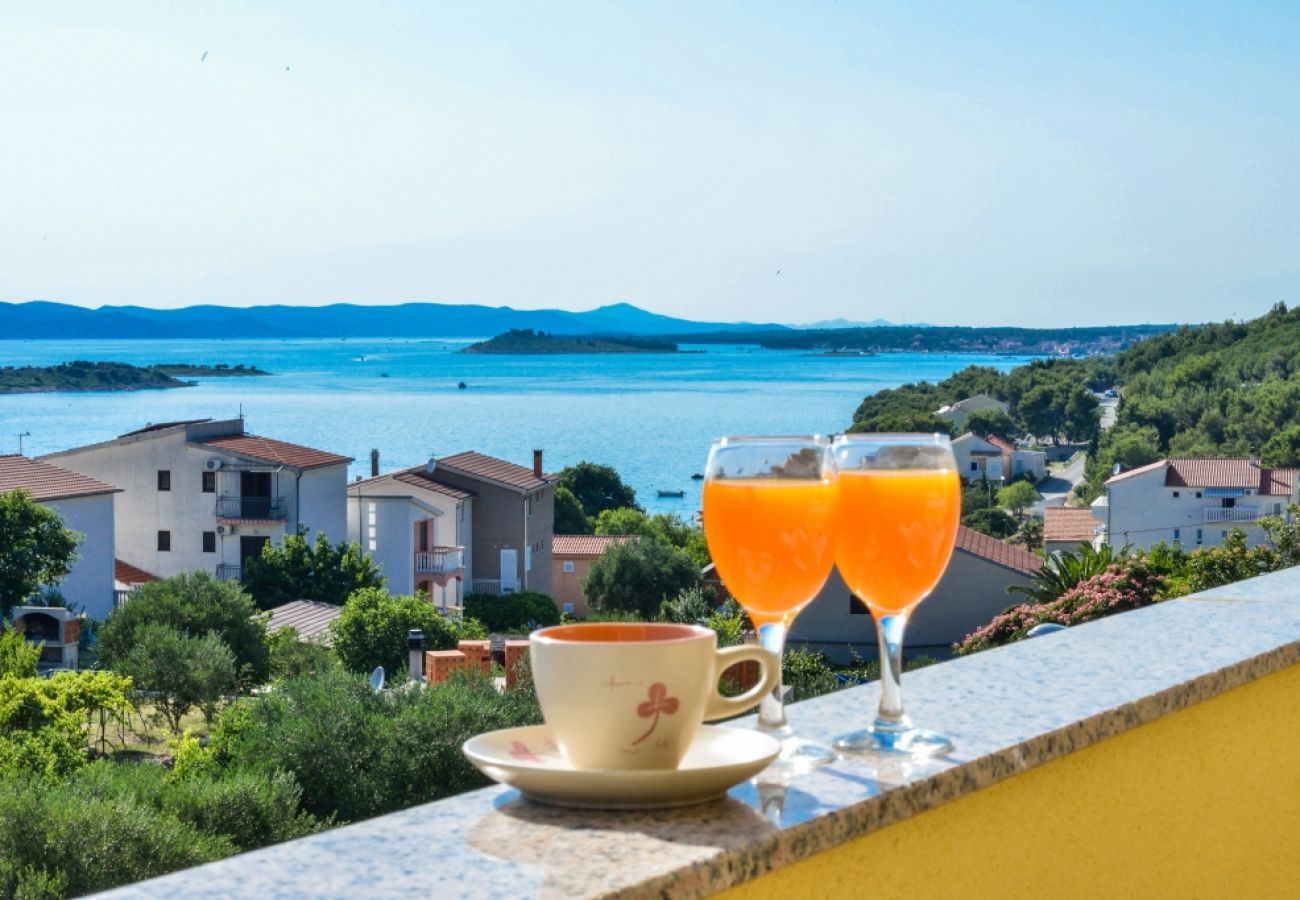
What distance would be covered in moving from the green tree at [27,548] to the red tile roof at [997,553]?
16.3 meters

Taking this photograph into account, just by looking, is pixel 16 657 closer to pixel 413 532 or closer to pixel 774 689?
pixel 413 532

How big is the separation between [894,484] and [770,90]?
55.8 metres

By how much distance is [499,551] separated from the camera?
128 feet

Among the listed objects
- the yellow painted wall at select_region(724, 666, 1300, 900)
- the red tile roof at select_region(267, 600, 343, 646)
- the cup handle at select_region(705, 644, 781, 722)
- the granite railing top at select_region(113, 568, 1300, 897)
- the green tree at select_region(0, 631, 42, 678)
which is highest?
the cup handle at select_region(705, 644, 781, 722)

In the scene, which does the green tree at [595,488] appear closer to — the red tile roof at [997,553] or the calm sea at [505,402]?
the calm sea at [505,402]

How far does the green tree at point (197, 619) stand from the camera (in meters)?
22.5

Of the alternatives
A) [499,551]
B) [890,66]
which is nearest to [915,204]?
[499,551]

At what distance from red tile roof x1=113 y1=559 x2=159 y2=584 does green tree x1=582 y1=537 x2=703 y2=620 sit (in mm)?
11231

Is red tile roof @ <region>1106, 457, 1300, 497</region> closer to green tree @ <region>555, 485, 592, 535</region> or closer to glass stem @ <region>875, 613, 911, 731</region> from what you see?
green tree @ <region>555, 485, 592, 535</region>

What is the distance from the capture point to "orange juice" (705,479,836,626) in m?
1.13

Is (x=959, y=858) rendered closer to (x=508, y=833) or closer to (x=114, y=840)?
(x=508, y=833)

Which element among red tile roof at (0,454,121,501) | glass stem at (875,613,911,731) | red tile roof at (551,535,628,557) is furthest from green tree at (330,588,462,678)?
glass stem at (875,613,911,731)

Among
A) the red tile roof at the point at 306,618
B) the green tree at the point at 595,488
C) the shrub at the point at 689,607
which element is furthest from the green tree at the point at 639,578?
Result: the green tree at the point at 595,488

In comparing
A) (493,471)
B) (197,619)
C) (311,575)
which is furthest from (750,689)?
(493,471)
